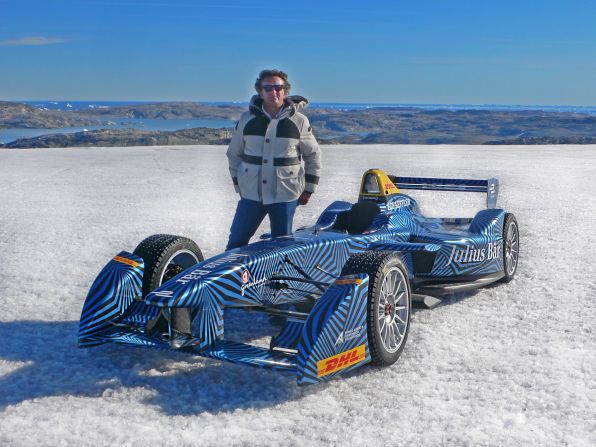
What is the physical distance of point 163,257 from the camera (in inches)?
230

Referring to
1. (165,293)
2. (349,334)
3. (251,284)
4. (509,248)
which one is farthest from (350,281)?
(509,248)

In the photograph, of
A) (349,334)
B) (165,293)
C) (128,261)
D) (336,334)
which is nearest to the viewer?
(336,334)

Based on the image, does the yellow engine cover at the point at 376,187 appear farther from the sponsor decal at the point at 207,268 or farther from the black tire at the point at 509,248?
the sponsor decal at the point at 207,268

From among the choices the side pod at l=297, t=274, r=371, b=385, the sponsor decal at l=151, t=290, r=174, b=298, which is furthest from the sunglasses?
the sponsor decal at l=151, t=290, r=174, b=298

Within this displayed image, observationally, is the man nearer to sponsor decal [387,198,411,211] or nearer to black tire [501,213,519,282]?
sponsor decal [387,198,411,211]

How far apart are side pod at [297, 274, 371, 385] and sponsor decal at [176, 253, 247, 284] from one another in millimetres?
884

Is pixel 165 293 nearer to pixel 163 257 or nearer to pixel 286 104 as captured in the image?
pixel 163 257

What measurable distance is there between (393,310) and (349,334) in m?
0.67

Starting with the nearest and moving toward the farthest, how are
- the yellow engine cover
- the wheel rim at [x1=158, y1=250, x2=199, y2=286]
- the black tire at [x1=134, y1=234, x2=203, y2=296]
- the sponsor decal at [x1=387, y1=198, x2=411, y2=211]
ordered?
the black tire at [x1=134, y1=234, x2=203, y2=296]
the wheel rim at [x1=158, y1=250, x2=199, y2=286]
the sponsor decal at [x1=387, y1=198, x2=411, y2=211]
the yellow engine cover

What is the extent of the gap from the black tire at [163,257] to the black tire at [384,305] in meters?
1.58

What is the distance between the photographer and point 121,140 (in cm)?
3036

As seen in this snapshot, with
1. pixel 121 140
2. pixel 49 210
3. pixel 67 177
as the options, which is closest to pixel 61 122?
pixel 121 140

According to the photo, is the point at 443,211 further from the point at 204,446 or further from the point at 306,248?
the point at 204,446

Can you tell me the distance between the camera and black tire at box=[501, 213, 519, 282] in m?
7.52
